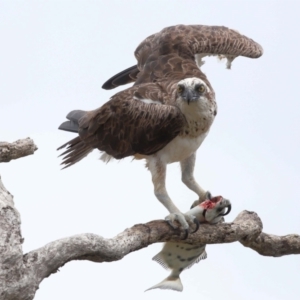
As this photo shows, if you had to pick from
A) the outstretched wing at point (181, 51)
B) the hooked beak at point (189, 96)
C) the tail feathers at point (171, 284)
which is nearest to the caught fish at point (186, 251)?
the tail feathers at point (171, 284)

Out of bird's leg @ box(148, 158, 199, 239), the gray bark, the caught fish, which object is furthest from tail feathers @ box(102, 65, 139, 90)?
the gray bark

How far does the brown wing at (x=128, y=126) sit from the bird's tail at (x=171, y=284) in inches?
46.8

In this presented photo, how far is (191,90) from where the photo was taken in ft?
36.5

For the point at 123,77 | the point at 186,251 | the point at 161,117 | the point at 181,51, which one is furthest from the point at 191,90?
the point at 123,77

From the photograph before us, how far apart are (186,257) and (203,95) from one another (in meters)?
1.50

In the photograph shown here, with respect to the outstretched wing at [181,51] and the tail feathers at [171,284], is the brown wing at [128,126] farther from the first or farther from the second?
the tail feathers at [171,284]

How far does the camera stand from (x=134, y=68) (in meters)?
13.1

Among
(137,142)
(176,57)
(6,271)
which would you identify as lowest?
(6,271)

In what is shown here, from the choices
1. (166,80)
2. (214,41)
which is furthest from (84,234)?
(214,41)

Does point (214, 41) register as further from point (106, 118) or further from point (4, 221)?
point (4, 221)

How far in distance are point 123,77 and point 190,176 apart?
1656mm

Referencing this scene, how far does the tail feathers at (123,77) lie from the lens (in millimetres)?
13039

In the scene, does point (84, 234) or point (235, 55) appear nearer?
point (84, 234)

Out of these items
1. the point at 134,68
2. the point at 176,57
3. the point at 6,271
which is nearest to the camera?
the point at 6,271
